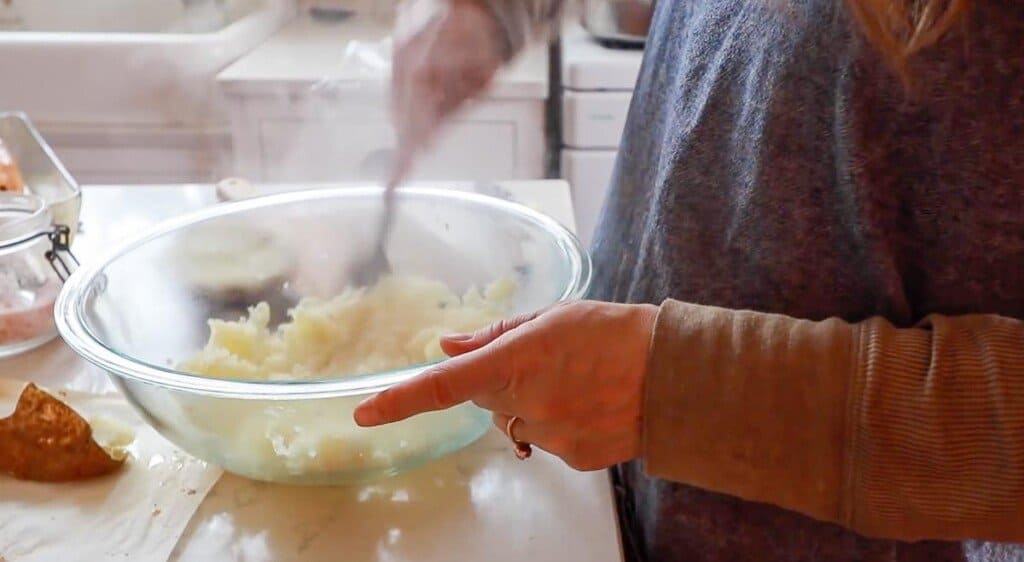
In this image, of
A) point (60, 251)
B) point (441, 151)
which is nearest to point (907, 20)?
point (60, 251)

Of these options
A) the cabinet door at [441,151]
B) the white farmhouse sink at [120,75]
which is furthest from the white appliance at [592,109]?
the white farmhouse sink at [120,75]

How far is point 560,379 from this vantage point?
475mm

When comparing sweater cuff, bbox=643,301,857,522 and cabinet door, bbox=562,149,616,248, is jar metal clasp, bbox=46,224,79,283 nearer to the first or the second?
sweater cuff, bbox=643,301,857,522

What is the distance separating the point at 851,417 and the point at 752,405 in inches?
1.9

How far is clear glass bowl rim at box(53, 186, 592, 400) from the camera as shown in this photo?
544 millimetres

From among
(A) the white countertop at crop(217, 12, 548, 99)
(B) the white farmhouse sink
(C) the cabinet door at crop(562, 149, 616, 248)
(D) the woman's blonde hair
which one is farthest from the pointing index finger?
(B) the white farmhouse sink

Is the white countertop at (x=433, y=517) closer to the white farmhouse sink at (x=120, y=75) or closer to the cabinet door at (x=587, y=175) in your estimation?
the cabinet door at (x=587, y=175)

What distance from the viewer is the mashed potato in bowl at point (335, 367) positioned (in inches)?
22.5

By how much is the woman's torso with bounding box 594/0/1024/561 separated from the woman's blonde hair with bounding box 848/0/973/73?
0.05 ft

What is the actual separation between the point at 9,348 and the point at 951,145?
2.42ft

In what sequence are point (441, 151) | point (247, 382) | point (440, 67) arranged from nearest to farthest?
point (247, 382)
point (440, 67)
point (441, 151)

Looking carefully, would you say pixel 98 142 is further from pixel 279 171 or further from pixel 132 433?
pixel 132 433

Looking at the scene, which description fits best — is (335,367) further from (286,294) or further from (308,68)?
(308,68)

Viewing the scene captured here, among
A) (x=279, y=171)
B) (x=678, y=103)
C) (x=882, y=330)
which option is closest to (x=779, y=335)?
(x=882, y=330)
